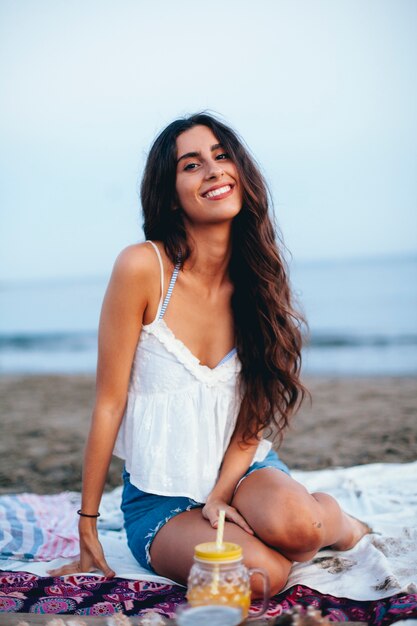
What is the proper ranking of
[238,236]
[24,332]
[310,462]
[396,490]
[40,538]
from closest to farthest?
[238,236], [40,538], [396,490], [310,462], [24,332]

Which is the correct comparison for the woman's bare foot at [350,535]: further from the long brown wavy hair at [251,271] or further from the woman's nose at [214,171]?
the woman's nose at [214,171]

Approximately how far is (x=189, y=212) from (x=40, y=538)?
158 cm

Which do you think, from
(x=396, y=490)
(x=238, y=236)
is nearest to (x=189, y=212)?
(x=238, y=236)

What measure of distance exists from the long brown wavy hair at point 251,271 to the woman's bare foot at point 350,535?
1.57ft

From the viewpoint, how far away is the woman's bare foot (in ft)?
9.16

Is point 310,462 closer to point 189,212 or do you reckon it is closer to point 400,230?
point 189,212

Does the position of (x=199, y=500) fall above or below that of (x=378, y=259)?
above

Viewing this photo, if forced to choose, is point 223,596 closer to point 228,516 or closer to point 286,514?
point 286,514

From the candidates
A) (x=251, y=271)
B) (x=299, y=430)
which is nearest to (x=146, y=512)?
(x=251, y=271)

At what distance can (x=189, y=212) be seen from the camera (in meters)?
2.78

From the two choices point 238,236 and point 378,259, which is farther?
point 378,259

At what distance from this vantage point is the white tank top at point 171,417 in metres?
2.65

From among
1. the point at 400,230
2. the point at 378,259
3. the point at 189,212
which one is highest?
the point at 189,212

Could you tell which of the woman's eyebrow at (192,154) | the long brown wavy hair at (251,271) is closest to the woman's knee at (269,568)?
the long brown wavy hair at (251,271)
